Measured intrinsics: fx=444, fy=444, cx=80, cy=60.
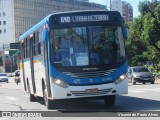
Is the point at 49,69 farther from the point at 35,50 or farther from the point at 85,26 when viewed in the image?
the point at 35,50

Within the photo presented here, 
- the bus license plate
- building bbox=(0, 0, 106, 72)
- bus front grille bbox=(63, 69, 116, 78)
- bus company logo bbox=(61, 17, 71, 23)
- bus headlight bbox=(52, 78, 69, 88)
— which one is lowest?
the bus license plate

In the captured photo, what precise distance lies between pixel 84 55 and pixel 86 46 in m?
0.32

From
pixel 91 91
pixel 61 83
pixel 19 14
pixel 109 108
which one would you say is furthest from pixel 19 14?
pixel 91 91

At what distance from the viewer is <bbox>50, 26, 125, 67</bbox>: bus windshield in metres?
14.6

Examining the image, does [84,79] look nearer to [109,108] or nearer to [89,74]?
[89,74]

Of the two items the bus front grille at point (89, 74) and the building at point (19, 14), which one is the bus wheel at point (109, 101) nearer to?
the bus front grille at point (89, 74)

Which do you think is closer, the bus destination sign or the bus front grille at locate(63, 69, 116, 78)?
the bus front grille at locate(63, 69, 116, 78)

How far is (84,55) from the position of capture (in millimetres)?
14625

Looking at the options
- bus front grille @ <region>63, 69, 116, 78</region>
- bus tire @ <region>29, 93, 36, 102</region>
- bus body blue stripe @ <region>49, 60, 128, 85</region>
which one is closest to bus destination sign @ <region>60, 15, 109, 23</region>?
bus body blue stripe @ <region>49, 60, 128, 85</region>

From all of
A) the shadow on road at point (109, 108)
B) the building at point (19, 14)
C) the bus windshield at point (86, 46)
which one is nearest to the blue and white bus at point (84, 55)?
the bus windshield at point (86, 46)

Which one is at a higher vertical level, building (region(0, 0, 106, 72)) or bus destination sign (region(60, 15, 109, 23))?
building (region(0, 0, 106, 72))

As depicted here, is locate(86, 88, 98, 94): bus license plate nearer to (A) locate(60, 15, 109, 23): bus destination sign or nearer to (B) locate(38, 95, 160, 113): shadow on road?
(B) locate(38, 95, 160, 113): shadow on road

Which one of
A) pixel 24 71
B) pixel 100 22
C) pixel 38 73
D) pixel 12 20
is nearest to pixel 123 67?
pixel 100 22

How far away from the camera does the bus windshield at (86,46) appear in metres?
14.6
